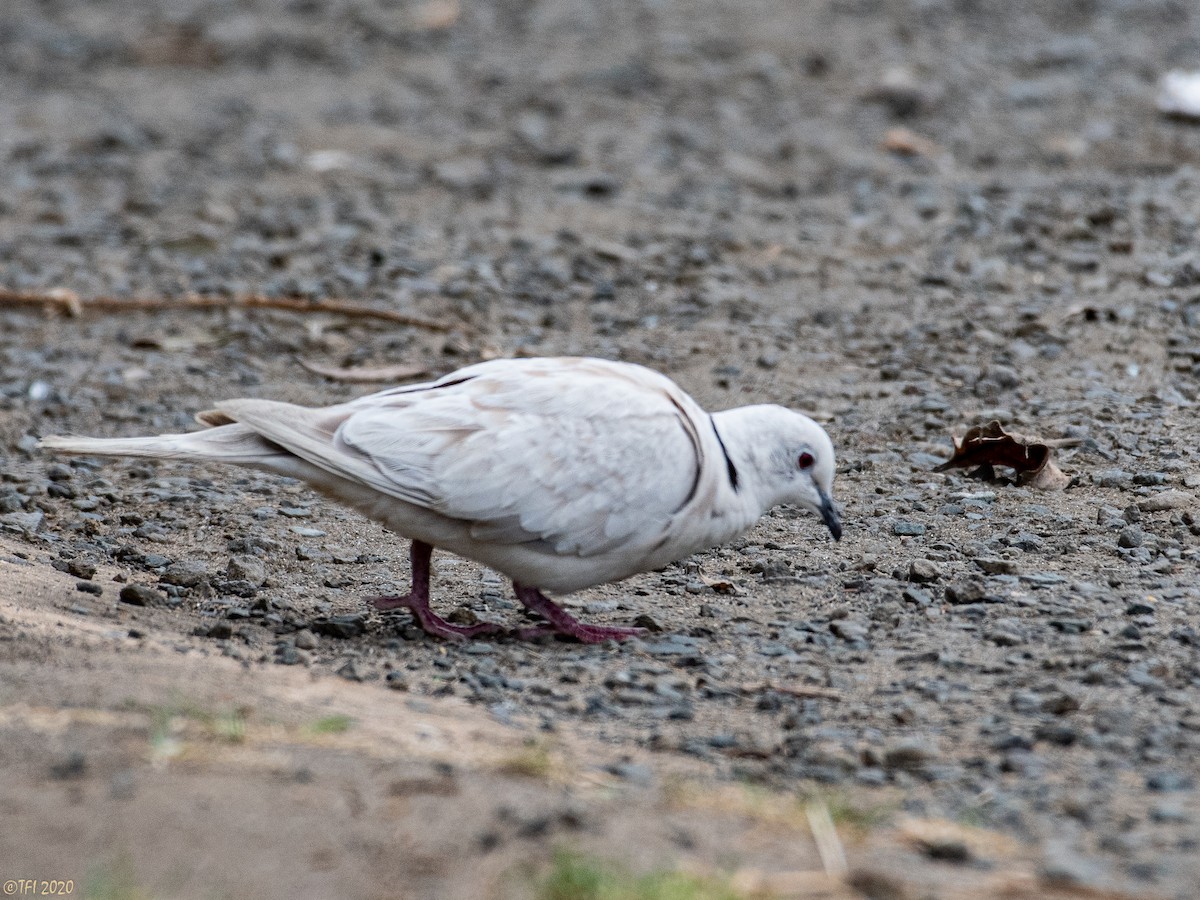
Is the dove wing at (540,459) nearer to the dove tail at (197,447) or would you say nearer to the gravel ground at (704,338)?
the dove tail at (197,447)

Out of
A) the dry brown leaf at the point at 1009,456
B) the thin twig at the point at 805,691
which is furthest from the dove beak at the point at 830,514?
the dry brown leaf at the point at 1009,456

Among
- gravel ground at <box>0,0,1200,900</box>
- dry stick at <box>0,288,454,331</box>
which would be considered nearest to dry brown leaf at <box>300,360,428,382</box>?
gravel ground at <box>0,0,1200,900</box>

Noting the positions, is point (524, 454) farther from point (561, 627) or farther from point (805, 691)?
point (805, 691)

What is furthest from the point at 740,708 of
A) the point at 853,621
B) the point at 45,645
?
the point at 45,645

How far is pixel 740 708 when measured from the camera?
4.12 metres

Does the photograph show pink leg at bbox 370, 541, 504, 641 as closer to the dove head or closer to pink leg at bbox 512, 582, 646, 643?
pink leg at bbox 512, 582, 646, 643

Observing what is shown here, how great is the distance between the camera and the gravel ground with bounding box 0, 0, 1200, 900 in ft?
12.7

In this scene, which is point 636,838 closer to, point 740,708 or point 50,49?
point 740,708

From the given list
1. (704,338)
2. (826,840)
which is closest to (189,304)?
(704,338)

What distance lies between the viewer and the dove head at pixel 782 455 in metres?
4.91

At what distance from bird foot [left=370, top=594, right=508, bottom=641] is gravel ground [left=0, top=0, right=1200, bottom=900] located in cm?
6

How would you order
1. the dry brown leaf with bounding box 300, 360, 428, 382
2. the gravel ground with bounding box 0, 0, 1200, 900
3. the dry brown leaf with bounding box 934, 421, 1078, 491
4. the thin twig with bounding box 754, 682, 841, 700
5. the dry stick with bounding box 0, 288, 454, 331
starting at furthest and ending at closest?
the dry stick with bounding box 0, 288, 454, 331 → the dry brown leaf with bounding box 300, 360, 428, 382 → the dry brown leaf with bounding box 934, 421, 1078, 491 → the thin twig with bounding box 754, 682, 841, 700 → the gravel ground with bounding box 0, 0, 1200, 900

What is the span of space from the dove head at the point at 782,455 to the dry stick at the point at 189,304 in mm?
3244

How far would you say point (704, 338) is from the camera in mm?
7602
